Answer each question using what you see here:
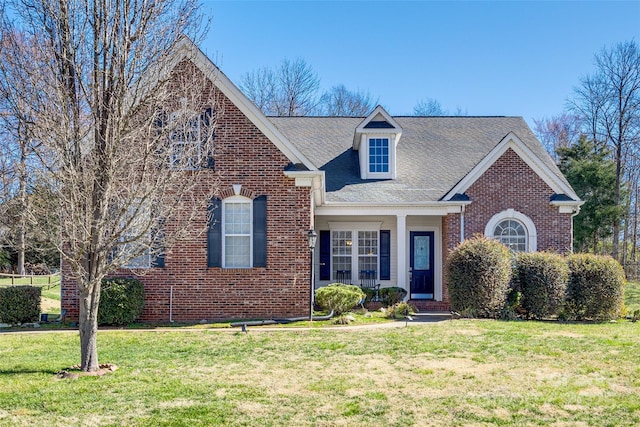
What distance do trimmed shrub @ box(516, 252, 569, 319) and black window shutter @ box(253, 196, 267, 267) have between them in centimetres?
655

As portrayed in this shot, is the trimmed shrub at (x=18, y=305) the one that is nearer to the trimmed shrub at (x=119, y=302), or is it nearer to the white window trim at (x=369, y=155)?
the trimmed shrub at (x=119, y=302)

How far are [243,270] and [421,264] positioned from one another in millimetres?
6682

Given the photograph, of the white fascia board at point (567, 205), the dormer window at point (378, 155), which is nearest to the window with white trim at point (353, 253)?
the dormer window at point (378, 155)

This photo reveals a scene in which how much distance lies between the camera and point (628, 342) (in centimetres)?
975

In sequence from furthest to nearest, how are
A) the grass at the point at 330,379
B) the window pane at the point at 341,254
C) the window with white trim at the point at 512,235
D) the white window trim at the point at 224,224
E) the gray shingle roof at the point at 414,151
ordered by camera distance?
1. the window pane at the point at 341,254
2. the gray shingle roof at the point at 414,151
3. the window with white trim at the point at 512,235
4. the white window trim at the point at 224,224
5. the grass at the point at 330,379

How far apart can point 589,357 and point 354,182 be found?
9.63 m

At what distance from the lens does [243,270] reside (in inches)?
496

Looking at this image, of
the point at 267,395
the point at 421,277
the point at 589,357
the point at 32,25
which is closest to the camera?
the point at 267,395

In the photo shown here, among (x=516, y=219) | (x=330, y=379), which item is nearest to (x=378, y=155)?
(x=516, y=219)

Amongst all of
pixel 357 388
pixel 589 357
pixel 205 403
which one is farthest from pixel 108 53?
pixel 589 357

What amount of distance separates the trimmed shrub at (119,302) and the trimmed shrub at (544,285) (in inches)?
372

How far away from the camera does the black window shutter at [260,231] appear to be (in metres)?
12.7

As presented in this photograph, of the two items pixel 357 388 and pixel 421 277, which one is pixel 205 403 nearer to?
pixel 357 388

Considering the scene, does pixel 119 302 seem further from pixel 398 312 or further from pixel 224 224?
pixel 398 312
